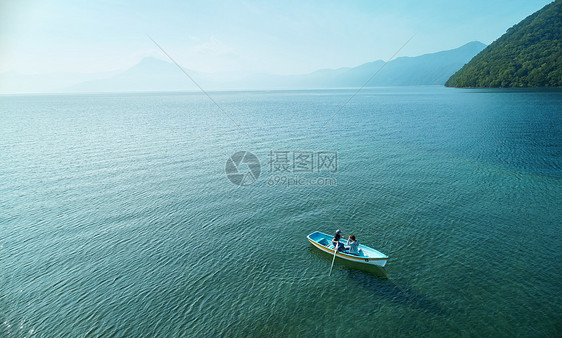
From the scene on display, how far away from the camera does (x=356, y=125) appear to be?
86.6 m

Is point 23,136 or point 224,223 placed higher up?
point 23,136

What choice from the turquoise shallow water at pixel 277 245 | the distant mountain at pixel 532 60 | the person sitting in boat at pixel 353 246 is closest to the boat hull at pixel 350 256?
the person sitting in boat at pixel 353 246

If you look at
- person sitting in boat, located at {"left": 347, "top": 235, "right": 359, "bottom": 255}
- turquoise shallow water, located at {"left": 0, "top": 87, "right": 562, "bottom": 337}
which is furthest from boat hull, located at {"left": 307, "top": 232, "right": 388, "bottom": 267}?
turquoise shallow water, located at {"left": 0, "top": 87, "right": 562, "bottom": 337}

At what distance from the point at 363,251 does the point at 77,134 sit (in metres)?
90.2

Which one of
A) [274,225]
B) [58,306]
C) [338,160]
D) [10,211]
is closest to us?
[58,306]

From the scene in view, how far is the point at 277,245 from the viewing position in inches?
1070

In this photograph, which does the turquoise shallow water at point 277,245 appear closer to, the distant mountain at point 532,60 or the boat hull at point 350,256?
the boat hull at point 350,256

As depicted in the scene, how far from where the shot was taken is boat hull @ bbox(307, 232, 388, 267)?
23062 millimetres

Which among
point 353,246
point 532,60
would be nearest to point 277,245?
point 353,246

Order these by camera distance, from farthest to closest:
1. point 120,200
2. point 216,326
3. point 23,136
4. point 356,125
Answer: point 356,125 < point 23,136 < point 120,200 < point 216,326

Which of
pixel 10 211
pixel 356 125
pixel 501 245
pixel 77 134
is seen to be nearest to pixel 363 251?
pixel 501 245

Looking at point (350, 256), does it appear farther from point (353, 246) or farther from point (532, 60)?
point (532, 60)

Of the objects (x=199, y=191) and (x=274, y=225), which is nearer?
(x=274, y=225)

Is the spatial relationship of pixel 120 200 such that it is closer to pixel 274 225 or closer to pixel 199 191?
pixel 199 191
